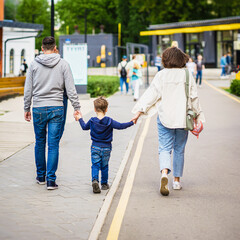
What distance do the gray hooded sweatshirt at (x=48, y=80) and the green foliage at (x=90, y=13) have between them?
270 ft

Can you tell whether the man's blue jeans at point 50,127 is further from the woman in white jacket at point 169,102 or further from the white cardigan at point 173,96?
the white cardigan at point 173,96

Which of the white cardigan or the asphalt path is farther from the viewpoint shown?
the white cardigan

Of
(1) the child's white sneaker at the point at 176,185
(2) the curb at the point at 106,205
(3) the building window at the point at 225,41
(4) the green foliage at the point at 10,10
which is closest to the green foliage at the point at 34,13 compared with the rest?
(4) the green foliage at the point at 10,10

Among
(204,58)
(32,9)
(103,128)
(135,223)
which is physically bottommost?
(135,223)

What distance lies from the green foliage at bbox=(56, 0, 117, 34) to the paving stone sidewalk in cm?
8037

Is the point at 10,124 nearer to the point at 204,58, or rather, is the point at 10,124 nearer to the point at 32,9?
the point at 204,58

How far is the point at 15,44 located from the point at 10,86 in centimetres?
1262

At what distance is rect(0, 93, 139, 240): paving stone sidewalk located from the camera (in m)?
5.20

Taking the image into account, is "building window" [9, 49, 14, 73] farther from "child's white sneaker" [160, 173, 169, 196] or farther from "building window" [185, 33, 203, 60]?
"child's white sneaker" [160, 173, 169, 196]

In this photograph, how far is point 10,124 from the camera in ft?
46.1

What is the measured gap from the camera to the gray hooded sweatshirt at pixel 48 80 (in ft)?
22.6

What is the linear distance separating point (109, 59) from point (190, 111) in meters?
74.3

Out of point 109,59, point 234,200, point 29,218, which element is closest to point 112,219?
point 29,218

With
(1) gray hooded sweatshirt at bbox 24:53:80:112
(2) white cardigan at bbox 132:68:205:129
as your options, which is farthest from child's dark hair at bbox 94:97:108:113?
(2) white cardigan at bbox 132:68:205:129
